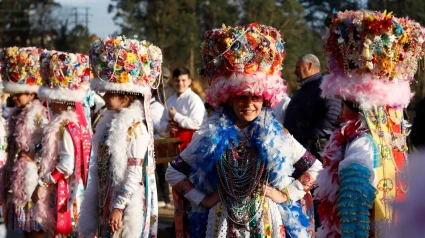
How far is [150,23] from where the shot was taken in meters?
39.7

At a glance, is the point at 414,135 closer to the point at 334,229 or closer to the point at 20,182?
the point at 334,229

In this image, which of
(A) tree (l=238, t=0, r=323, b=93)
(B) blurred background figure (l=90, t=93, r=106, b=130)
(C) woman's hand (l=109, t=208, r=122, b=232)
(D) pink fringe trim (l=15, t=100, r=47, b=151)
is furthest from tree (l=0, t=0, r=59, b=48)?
(C) woman's hand (l=109, t=208, r=122, b=232)

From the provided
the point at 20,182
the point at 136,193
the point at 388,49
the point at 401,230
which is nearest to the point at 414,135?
the point at 388,49

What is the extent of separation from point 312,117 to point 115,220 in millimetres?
3050

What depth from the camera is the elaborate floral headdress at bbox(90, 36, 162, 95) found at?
5867mm

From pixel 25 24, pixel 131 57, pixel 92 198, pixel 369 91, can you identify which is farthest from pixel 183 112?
pixel 25 24

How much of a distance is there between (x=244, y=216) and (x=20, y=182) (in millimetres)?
3986

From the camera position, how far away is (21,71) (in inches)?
317

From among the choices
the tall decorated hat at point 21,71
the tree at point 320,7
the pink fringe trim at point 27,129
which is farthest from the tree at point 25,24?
the pink fringe trim at point 27,129

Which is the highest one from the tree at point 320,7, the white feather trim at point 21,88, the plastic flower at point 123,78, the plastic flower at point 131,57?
the tree at point 320,7

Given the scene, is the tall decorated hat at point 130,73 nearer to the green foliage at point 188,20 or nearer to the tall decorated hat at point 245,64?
the tall decorated hat at point 245,64

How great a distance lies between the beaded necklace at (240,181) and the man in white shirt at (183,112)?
5328 mm

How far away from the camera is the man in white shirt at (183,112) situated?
9719 mm

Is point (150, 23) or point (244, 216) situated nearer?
point (244, 216)
